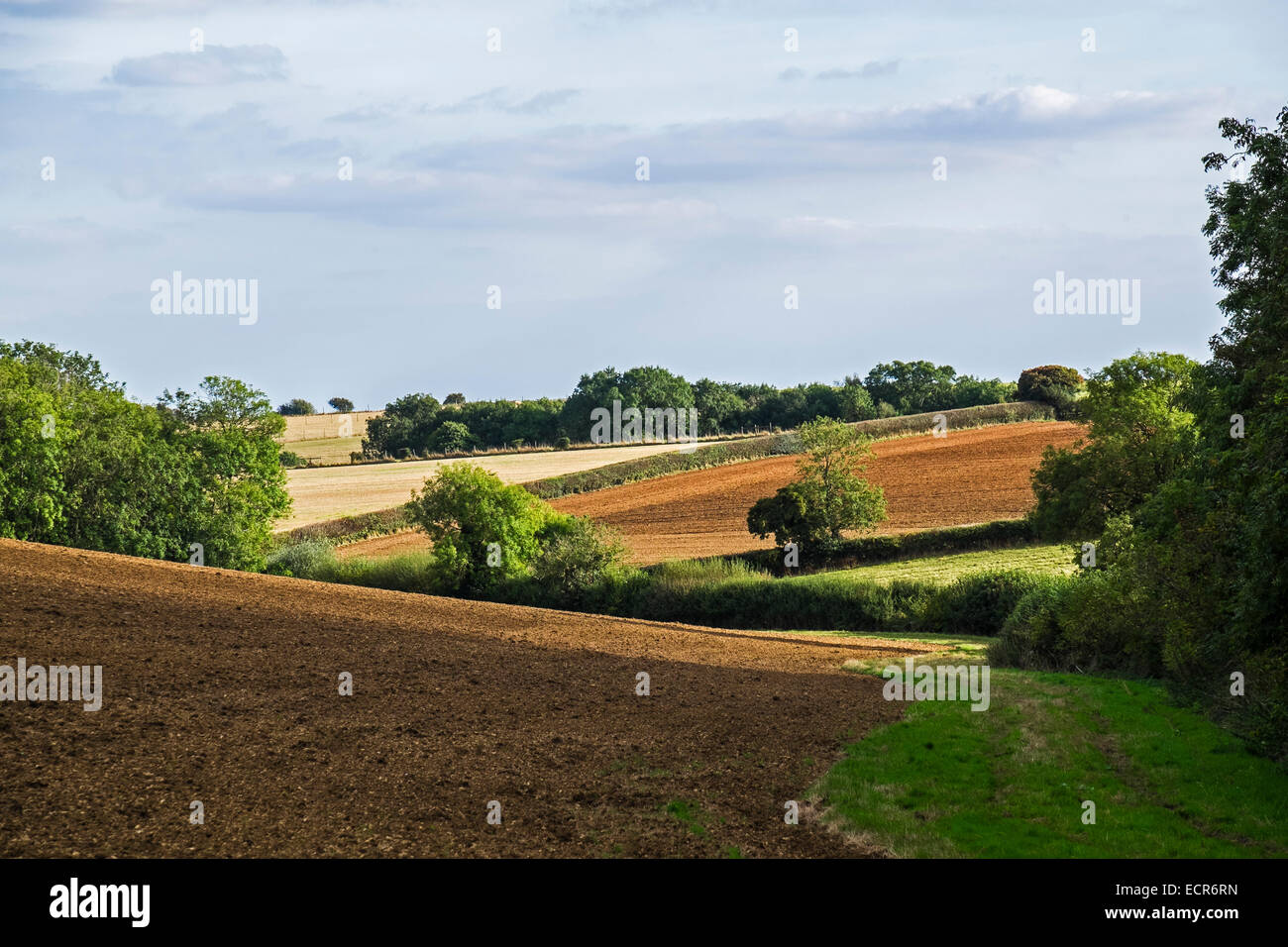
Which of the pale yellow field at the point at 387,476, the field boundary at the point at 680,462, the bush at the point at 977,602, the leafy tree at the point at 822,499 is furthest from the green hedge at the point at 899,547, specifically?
the pale yellow field at the point at 387,476

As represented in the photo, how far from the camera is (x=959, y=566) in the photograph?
50562mm

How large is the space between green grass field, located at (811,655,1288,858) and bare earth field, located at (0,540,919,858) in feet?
2.73

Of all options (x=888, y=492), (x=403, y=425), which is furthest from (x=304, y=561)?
(x=403, y=425)

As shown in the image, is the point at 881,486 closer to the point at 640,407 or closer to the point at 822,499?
the point at 822,499

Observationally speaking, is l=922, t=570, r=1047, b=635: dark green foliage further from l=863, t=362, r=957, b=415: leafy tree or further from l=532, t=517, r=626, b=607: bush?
l=863, t=362, r=957, b=415: leafy tree

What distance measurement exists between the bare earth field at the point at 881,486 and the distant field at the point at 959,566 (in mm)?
4815

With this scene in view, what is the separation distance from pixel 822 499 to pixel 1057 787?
4014 centimetres

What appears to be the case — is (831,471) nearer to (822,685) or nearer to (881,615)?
(881,615)

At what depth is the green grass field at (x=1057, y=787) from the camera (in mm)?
12461

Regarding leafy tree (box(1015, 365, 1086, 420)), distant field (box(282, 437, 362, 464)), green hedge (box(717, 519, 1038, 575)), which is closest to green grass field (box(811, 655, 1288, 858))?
green hedge (box(717, 519, 1038, 575))
